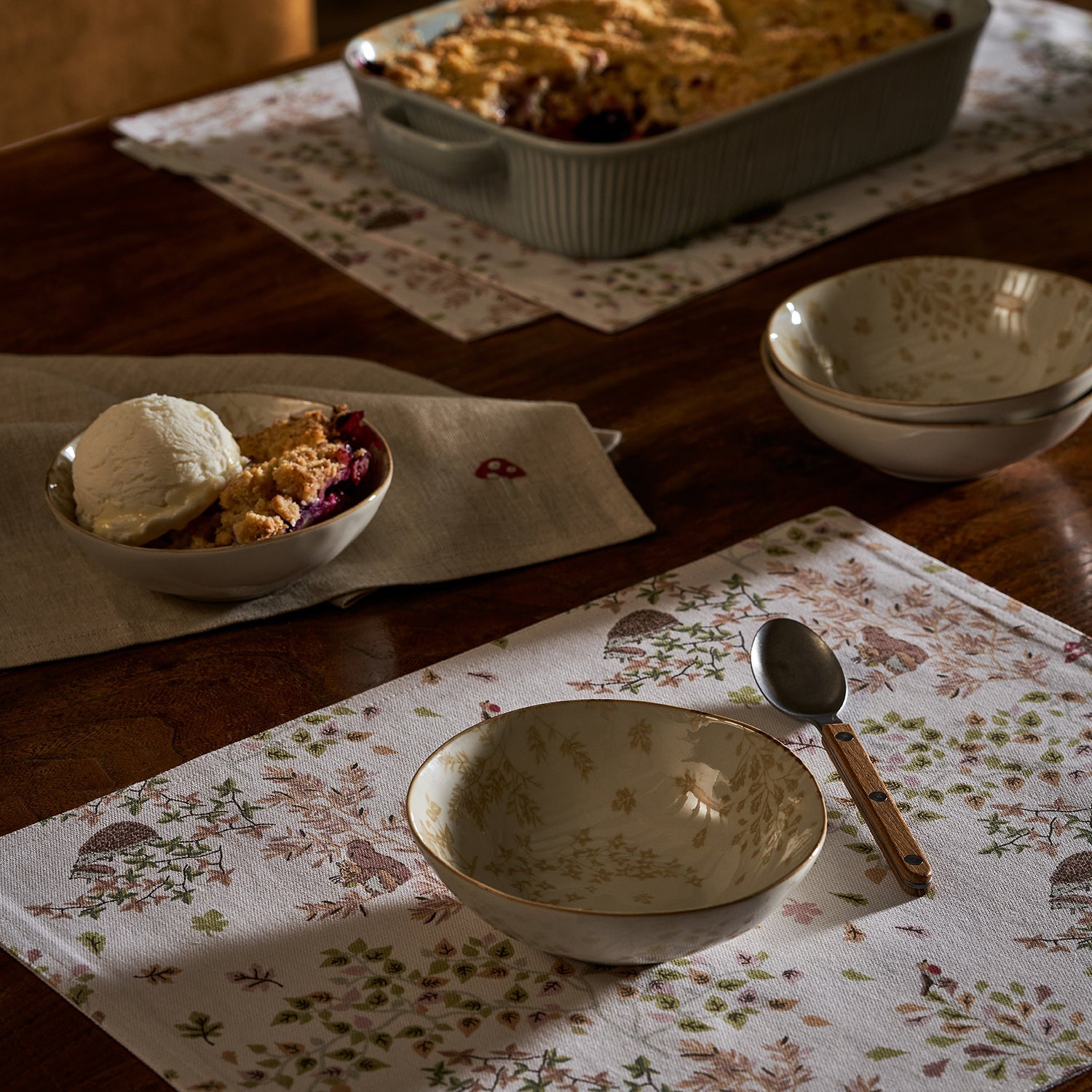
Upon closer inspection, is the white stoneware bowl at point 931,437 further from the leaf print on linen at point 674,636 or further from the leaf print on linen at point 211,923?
the leaf print on linen at point 211,923

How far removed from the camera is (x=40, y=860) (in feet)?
2.00

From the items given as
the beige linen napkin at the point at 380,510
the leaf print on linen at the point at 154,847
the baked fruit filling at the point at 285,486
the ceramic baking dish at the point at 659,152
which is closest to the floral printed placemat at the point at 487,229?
the ceramic baking dish at the point at 659,152

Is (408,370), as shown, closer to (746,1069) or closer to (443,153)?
(443,153)

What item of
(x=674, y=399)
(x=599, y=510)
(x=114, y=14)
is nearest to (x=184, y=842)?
(x=599, y=510)

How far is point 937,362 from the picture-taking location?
96 cm

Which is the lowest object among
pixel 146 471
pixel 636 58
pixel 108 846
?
pixel 108 846

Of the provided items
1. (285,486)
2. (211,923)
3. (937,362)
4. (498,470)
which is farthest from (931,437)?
(211,923)

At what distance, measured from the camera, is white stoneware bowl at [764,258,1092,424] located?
0.92 meters

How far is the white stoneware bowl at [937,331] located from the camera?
918mm

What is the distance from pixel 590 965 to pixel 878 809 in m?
0.16

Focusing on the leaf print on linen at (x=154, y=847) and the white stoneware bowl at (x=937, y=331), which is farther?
the white stoneware bowl at (x=937, y=331)

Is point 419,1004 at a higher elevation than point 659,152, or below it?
below

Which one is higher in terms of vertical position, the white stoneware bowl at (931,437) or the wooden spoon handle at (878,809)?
the white stoneware bowl at (931,437)

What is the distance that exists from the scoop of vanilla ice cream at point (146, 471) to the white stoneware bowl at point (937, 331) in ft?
1.28
